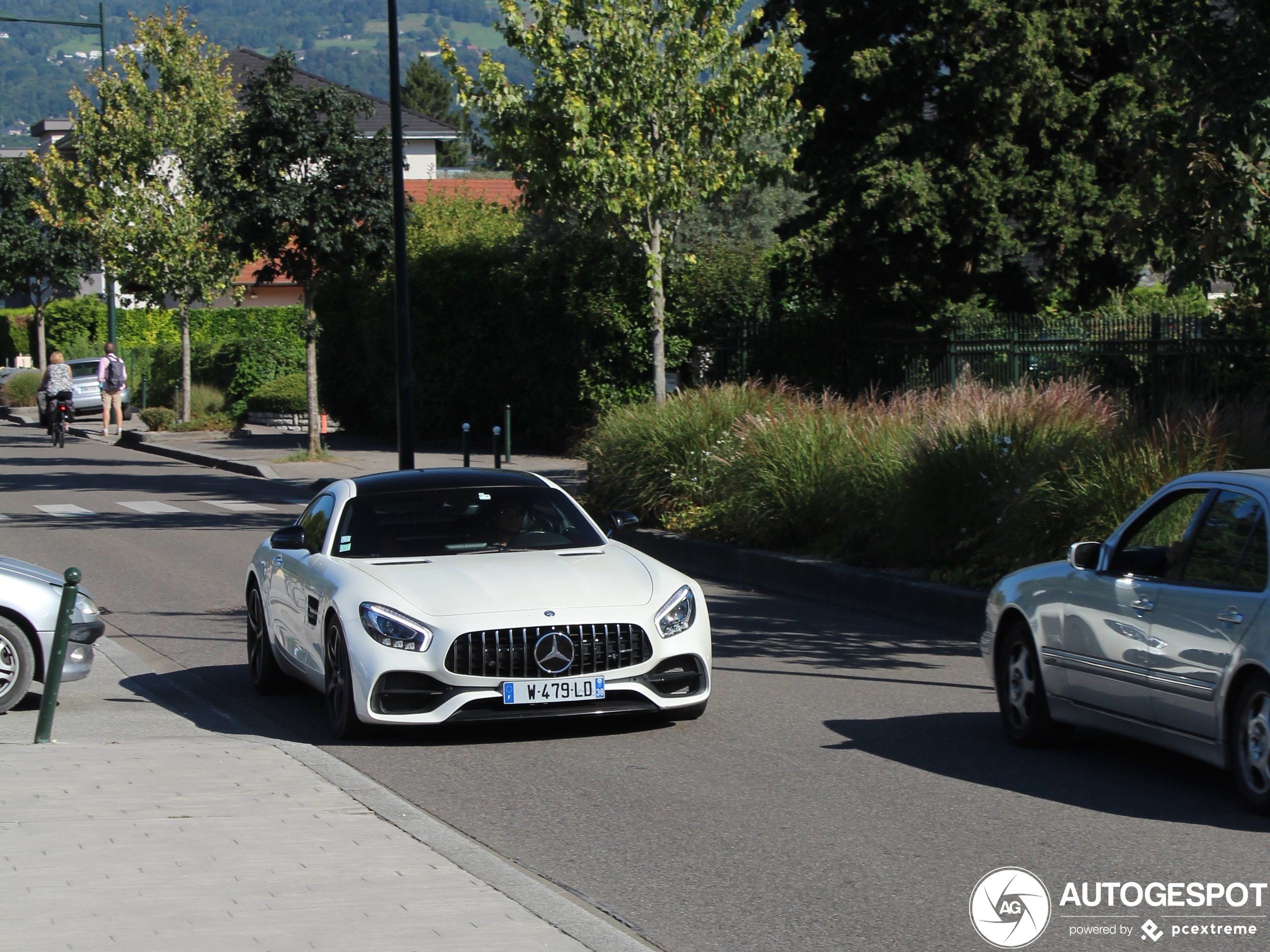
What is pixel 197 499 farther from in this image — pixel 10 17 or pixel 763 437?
pixel 10 17

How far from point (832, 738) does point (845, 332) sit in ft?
60.2

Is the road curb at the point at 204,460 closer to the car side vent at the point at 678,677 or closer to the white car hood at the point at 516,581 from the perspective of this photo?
the white car hood at the point at 516,581

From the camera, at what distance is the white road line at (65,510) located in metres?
22.1

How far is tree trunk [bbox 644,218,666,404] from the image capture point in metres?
23.0

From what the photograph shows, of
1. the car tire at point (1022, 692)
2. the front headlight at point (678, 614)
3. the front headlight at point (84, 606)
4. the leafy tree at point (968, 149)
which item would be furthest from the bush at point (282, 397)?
the car tire at point (1022, 692)

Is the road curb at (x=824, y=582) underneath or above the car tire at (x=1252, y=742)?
underneath

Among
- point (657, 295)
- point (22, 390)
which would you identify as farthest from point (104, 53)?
point (657, 295)

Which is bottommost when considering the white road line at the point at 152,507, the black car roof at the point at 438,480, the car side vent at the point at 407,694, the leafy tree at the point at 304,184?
the white road line at the point at 152,507

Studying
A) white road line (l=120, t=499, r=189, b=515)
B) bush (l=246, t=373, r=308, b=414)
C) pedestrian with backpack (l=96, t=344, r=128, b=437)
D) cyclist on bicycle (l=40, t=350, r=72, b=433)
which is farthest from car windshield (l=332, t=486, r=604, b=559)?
pedestrian with backpack (l=96, t=344, r=128, b=437)

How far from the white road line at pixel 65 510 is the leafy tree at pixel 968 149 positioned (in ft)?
37.3

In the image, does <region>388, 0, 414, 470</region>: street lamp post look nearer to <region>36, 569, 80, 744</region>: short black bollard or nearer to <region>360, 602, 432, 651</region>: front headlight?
<region>36, 569, 80, 744</region>: short black bollard

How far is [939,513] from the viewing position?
13.1 metres

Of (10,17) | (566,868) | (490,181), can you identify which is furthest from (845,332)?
(490,181)

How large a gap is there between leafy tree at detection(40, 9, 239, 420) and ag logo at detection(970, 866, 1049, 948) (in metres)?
33.7
